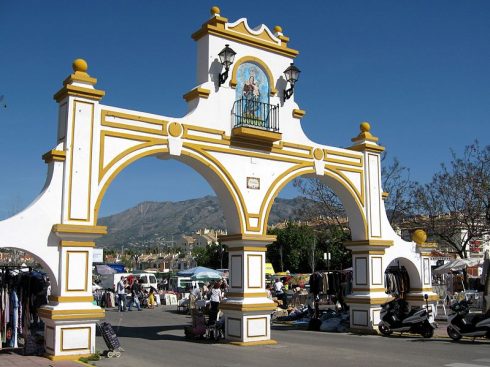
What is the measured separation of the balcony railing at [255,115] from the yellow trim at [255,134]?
183 mm

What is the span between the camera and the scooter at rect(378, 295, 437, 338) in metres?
14.9

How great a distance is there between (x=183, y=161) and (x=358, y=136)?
5.95 metres

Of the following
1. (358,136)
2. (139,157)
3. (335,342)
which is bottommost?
(335,342)

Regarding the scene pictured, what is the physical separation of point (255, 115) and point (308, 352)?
19.0ft

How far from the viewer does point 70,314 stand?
10797 mm

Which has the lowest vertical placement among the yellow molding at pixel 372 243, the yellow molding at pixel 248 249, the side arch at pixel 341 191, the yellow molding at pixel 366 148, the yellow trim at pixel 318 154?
the yellow molding at pixel 248 249

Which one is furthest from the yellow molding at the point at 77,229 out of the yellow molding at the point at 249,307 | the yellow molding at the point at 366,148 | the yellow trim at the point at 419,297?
the yellow trim at the point at 419,297

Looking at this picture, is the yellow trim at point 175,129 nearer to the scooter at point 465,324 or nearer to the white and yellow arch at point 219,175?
the white and yellow arch at point 219,175

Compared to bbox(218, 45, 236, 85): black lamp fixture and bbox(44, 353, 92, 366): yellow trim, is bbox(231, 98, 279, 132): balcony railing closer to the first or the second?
bbox(218, 45, 236, 85): black lamp fixture

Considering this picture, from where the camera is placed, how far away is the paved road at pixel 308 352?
10.8 meters

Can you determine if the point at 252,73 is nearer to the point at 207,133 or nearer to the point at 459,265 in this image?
the point at 207,133

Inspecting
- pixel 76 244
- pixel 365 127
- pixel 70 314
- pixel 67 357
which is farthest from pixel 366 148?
pixel 67 357

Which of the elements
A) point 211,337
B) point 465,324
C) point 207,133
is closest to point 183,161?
point 207,133

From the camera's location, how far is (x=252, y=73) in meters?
14.6
